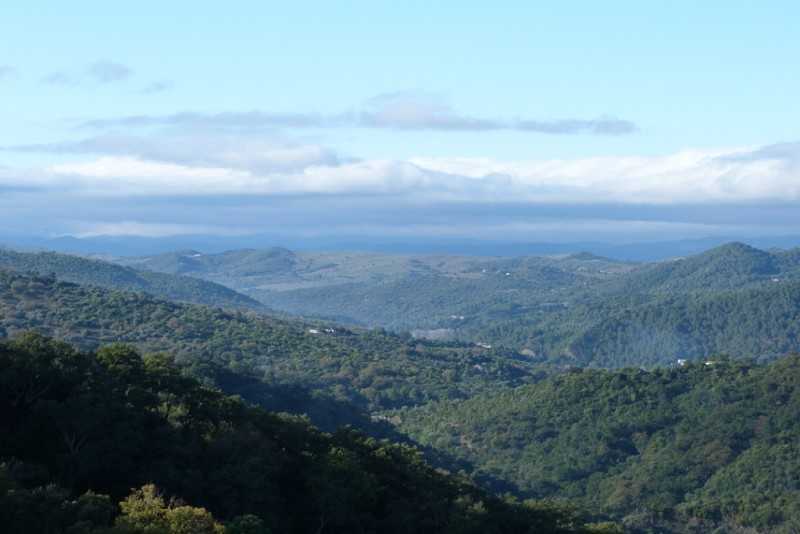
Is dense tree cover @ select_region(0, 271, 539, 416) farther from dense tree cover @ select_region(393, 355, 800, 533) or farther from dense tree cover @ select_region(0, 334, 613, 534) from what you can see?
dense tree cover @ select_region(0, 334, 613, 534)

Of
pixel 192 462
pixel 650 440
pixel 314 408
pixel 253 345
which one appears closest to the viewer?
pixel 192 462

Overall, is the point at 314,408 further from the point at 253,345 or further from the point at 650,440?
the point at 253,345

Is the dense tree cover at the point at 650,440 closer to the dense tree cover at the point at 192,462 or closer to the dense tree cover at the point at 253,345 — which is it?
the dense tree cover at the point at 253,345

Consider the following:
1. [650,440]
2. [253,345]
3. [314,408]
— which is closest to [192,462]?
[314,408]

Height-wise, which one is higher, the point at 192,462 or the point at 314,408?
the point at 192,462

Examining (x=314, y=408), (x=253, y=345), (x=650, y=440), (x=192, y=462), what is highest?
(x=192, y=462)

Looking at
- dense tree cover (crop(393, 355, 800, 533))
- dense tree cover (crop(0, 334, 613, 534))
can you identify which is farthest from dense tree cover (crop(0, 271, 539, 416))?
dense tree cover (crop(0, 334, 613, 534))
